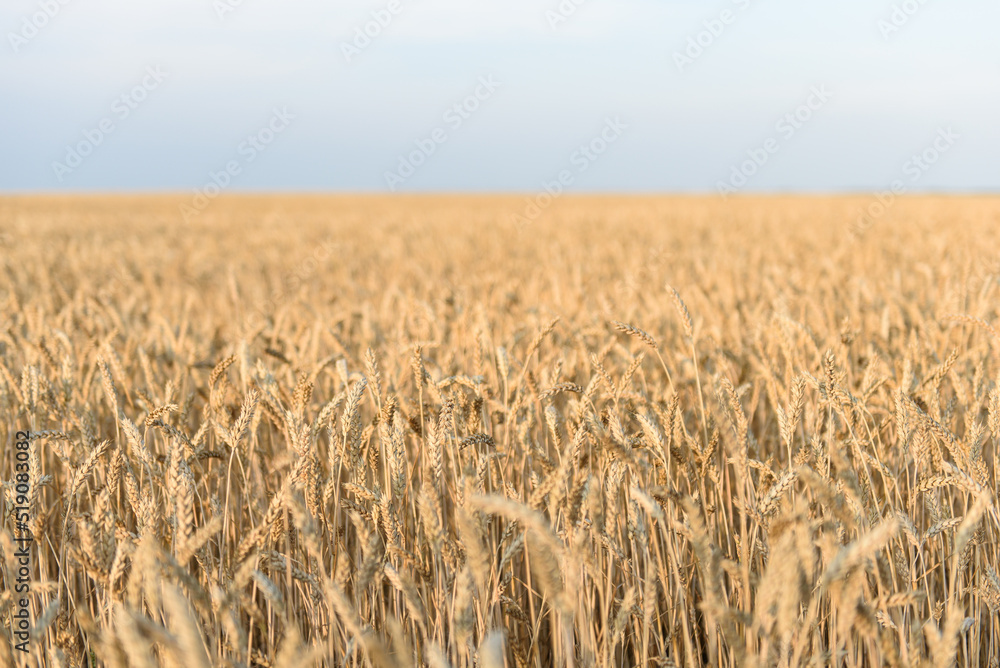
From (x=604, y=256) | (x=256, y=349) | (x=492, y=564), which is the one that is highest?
(x=604, y=256)

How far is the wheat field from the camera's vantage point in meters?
1.08

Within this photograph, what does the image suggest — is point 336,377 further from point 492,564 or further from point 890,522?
point 890,522

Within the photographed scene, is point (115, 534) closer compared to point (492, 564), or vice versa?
point (115, 534)

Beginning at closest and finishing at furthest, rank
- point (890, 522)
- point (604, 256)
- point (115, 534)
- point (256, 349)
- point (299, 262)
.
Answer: point (890, 522) < point (115, 534) < point (256, 349) < point (604, 256) < point (299, 262)

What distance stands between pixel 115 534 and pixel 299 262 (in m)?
7.61

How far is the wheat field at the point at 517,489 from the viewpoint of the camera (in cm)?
108

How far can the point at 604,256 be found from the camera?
27.1 feet

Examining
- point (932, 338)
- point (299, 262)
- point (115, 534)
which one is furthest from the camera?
point (299, 262)

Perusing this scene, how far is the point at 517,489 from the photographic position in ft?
7.12

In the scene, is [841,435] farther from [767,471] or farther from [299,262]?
[299,262]

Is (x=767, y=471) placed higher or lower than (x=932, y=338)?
lower

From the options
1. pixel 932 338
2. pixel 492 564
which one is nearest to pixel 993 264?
pixel 932 338

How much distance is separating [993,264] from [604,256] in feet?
12.4

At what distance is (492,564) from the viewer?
63.7 inches
